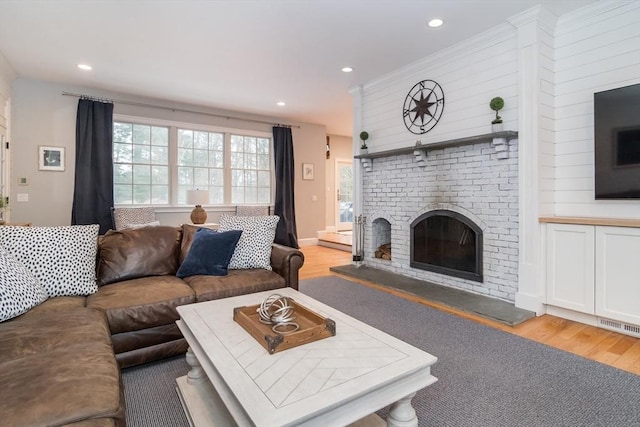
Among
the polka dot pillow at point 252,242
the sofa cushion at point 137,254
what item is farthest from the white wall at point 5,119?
the polka dot pillow at point 252,242

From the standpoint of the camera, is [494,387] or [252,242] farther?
[252,242]

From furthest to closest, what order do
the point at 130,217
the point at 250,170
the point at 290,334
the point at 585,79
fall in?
the point at 250,170 < the point at 130,217 < the point at 585,79 < the point at 290,334

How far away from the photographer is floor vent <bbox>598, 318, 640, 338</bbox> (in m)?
2.41

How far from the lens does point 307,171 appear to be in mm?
7004

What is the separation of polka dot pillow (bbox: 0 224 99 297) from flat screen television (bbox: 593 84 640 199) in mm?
3958

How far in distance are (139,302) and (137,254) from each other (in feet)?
2.16

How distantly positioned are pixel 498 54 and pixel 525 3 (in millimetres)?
495

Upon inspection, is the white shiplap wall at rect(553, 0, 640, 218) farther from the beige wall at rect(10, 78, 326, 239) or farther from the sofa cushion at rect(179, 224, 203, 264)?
the beige wall at rect(10, 78, 326, 239)

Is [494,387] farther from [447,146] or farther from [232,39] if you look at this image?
[232,39]

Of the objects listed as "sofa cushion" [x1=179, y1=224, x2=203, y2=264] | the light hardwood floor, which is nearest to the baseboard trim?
the light hardwood floor

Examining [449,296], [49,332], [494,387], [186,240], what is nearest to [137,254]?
[186,240]

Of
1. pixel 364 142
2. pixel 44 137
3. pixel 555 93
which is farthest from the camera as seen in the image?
pixel 364 142

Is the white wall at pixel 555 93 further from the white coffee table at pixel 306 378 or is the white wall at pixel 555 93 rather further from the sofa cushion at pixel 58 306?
the sofa cushion at pixel 58 306

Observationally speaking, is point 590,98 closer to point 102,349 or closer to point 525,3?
point 525,3
